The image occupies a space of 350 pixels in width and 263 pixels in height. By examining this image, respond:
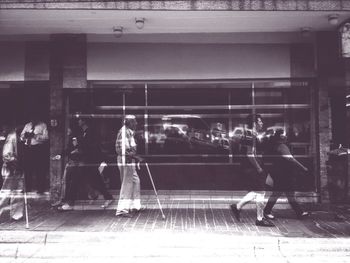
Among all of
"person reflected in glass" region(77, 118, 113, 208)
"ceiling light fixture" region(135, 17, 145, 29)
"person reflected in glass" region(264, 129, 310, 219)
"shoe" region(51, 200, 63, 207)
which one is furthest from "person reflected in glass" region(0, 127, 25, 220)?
"person reflected in glass" region(264, 129, 310, 219)

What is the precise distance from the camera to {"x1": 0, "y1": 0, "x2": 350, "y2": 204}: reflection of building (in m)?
9.67

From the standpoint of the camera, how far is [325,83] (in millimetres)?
9688

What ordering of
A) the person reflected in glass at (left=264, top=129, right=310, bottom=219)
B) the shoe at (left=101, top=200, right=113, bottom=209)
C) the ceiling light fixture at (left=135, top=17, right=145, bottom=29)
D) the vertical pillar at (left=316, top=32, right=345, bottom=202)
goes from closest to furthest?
the person reflected in glass at (left=264, top=129, right=310, bottom=219) → the ceiling light fixture at (left=135, top=17, right=145, bottom=29) → the shoe at (left=101, top=200, right=113, bottom=209) → the vertical pillar at (left=316, top=32, right=345, bottom=202)

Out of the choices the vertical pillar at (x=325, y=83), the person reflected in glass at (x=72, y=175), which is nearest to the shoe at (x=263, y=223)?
the vertical pillar at (x=325, y=83)

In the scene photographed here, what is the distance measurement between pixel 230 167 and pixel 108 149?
3.03 m

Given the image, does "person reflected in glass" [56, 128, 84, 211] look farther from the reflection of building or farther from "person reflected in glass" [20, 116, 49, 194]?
"person reflected in glass" [20, 116, 49, 194]

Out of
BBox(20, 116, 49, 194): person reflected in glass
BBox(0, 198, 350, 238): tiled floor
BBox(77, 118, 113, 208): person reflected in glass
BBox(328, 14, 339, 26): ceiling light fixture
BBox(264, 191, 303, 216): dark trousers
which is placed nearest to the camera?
BBox(0, 198, 350, 238): tiled floor

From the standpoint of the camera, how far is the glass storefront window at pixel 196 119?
33.4 feet

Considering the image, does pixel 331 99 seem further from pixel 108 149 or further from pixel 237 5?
pixel 108 149

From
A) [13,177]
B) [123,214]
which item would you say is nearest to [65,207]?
[123,214]

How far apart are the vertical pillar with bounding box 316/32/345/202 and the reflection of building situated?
0.02 metres

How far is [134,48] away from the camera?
10.0m

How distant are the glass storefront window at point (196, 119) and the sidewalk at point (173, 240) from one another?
2.34m

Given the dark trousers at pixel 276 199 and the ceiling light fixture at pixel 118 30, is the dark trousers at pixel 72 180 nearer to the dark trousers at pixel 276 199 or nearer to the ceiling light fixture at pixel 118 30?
the ceiling light fixture at pixel 118 30
